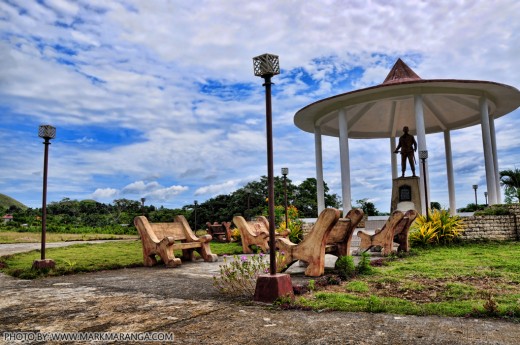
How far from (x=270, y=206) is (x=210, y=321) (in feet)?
5.06

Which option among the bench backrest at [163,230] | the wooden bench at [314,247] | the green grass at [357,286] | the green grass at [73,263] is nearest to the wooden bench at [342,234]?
the wooden bench at [314,247]

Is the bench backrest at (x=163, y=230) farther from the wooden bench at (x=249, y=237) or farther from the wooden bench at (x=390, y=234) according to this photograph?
the wooden bench at (x=390, y=234)

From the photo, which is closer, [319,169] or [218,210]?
[319,169]

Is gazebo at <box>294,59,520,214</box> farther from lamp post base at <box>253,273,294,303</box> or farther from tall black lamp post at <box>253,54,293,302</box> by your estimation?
lamp post base at <box>253,273,294,303</box>

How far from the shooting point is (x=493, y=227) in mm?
13258

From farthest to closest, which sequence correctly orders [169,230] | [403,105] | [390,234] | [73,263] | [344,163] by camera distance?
[403,105] → [344,163] → [390,234] → [169,230] → [73,263]

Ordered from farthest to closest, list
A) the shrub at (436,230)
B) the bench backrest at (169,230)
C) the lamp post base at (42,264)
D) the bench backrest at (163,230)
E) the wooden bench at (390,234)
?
1. the shrub at (436,230)
2. the wooden bench at (390,234)
3. the bench backrest at (169,230)
4. the bench backrest at (163,230)
5. the lamp post base at (42,264)

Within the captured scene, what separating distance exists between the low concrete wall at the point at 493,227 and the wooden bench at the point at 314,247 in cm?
841

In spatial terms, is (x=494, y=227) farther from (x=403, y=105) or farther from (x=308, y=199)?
(x=308, y=199)

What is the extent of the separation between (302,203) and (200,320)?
2494 cm

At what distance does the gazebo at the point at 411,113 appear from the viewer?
52.1 feet

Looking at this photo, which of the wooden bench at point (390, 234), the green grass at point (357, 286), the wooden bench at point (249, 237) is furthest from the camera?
the wooden bench at point (249, 237)

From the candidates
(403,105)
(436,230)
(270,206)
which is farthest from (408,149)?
(270,206)

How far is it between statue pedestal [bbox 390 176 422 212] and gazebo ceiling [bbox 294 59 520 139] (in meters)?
3.41
